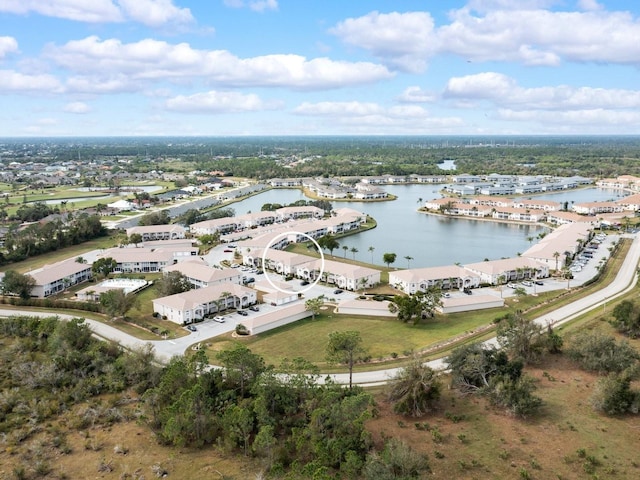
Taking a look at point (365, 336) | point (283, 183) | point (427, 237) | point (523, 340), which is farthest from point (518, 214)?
point (283, 183)

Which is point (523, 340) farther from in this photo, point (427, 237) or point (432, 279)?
point (427, 237)

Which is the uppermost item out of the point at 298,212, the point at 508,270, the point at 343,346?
the point at 343,346

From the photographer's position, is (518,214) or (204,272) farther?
(518,214)

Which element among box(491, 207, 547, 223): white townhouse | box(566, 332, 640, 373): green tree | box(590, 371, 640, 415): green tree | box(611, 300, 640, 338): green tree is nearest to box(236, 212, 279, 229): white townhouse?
box(491, 207, 547, 223): white townhouse

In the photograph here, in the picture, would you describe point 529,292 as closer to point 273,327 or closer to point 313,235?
point 273,327

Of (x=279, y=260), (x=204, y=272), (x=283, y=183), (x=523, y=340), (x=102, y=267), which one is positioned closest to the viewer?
(x=523, y=340)

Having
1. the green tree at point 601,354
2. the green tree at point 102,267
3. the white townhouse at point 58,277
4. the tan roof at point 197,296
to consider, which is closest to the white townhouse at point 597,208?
the green tree at point 601,354

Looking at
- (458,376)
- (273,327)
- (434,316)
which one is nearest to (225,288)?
(273,327)
